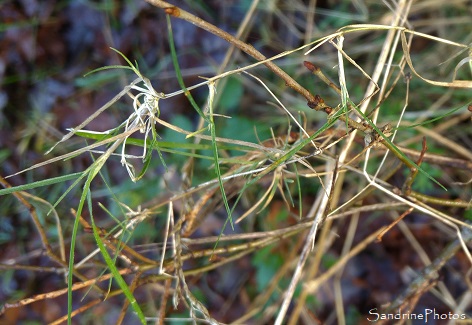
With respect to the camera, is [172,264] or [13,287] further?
[13,287]

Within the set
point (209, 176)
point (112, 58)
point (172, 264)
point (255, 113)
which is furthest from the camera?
point (112, 58)

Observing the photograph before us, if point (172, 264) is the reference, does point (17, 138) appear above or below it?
below

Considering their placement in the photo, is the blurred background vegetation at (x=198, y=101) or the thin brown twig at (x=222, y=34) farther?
the blurred background vegetation at (x=198, y=101)

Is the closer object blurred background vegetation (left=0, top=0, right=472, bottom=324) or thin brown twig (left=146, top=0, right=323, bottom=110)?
thin brown twig (left=146, top=0, right=323, bottom=110)

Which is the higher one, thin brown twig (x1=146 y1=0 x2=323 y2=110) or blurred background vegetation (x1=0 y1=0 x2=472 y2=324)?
thin brown twig (x1=146 y1=0 x2=323 y2=110)

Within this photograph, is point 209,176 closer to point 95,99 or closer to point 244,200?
point 244,200

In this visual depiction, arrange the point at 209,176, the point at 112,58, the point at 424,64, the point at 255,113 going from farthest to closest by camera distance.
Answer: the point at 112,58, the point at 255,113, the point at 424,64, the point at 209,176

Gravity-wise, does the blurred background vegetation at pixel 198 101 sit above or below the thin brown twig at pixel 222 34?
below

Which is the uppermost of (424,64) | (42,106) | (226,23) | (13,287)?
(424,64)

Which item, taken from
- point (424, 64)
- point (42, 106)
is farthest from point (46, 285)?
point (424, 64)

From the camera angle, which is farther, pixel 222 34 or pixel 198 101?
pixel 198 101

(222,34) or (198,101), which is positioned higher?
(222,34)
